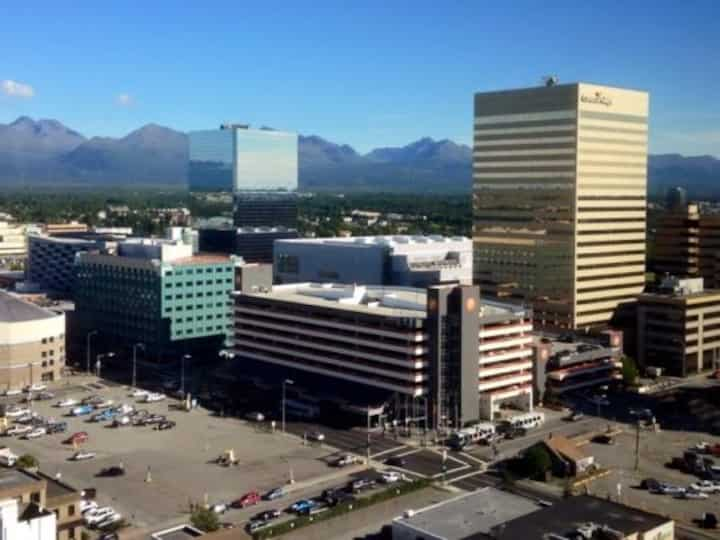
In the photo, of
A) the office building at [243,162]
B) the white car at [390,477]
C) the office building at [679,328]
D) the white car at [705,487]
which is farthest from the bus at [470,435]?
the office building at [243,162]

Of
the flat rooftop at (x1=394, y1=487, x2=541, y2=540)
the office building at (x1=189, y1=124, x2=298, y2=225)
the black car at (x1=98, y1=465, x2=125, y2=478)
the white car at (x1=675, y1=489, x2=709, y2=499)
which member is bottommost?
the white car at (x1=675, y1=489, x2=709, y2=499)

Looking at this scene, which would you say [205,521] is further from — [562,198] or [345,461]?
[562,198]

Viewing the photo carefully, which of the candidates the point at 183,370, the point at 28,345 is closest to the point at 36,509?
the point at 28,345

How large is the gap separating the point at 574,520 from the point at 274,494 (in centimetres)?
1178

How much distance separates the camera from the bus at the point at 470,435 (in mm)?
41281

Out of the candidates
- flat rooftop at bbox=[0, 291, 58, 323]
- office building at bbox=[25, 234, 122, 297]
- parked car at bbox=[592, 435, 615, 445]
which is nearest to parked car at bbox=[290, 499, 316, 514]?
parked car at bbox=[592, 435, 615, 445]

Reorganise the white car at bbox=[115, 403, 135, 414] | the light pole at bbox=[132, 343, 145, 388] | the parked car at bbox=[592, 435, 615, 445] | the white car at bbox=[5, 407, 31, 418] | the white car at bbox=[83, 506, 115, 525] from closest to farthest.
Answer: the white car at bbox=[83, 506, 115, 525]
the parked car at bbox=[592, 435, 615, 445]
the white car at bbox=[5, 407, 31, 418]
the white car at bbox=[115, 403, 135, 414]
the light pole at bbox=[132, 343, 145, 388]

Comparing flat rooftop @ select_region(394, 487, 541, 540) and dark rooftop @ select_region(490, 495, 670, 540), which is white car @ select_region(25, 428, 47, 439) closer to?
flat rooftop @ select_region(394, 487, 541, 540)

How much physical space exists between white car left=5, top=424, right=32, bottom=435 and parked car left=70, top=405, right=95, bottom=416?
355cm

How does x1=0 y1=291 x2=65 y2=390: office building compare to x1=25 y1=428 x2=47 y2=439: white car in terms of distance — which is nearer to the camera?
x1=25 y1=428 x2=47 y2=439: white car

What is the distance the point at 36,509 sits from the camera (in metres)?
23.5

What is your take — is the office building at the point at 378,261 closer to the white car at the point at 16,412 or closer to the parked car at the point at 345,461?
the white car at the point at 16,412

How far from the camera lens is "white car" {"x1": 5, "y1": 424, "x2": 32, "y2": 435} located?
43.5 meters

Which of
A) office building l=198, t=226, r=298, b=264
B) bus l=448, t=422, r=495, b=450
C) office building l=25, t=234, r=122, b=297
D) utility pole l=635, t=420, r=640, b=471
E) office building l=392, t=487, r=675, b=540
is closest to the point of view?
office building l=392, t=487, r=675, b=540
